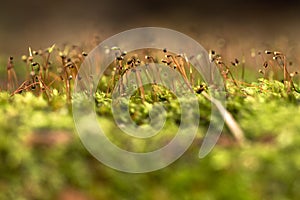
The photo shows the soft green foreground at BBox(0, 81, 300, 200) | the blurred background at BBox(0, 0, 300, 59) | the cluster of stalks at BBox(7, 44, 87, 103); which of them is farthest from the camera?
the blurred background at BBox(0, 0, 300, 59)

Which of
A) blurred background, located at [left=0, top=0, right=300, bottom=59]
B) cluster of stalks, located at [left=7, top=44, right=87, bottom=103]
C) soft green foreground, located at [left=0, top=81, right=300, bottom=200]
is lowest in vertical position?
soft green foreground, located at [left=0, top=81, right=300, bottom=200]

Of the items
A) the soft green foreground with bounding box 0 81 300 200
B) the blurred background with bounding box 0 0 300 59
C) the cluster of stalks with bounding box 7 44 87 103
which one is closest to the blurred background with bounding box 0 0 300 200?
the soft green foreground with bounding box 0 81 300 200

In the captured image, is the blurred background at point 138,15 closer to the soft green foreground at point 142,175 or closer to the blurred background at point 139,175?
the blurred background at point 139,175

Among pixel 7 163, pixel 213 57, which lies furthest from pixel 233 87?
pixel 7 163

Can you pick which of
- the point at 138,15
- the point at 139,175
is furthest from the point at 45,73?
the point at 138,15

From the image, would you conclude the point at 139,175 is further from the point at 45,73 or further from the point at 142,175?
the point at 45,73

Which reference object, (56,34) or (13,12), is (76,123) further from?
(13,12)

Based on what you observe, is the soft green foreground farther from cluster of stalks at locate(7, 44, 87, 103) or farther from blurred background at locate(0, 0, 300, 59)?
blurred background at locate(0, 0, 300, 59)

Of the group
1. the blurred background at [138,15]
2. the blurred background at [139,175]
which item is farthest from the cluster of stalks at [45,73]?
the blurred background at [138,15]
